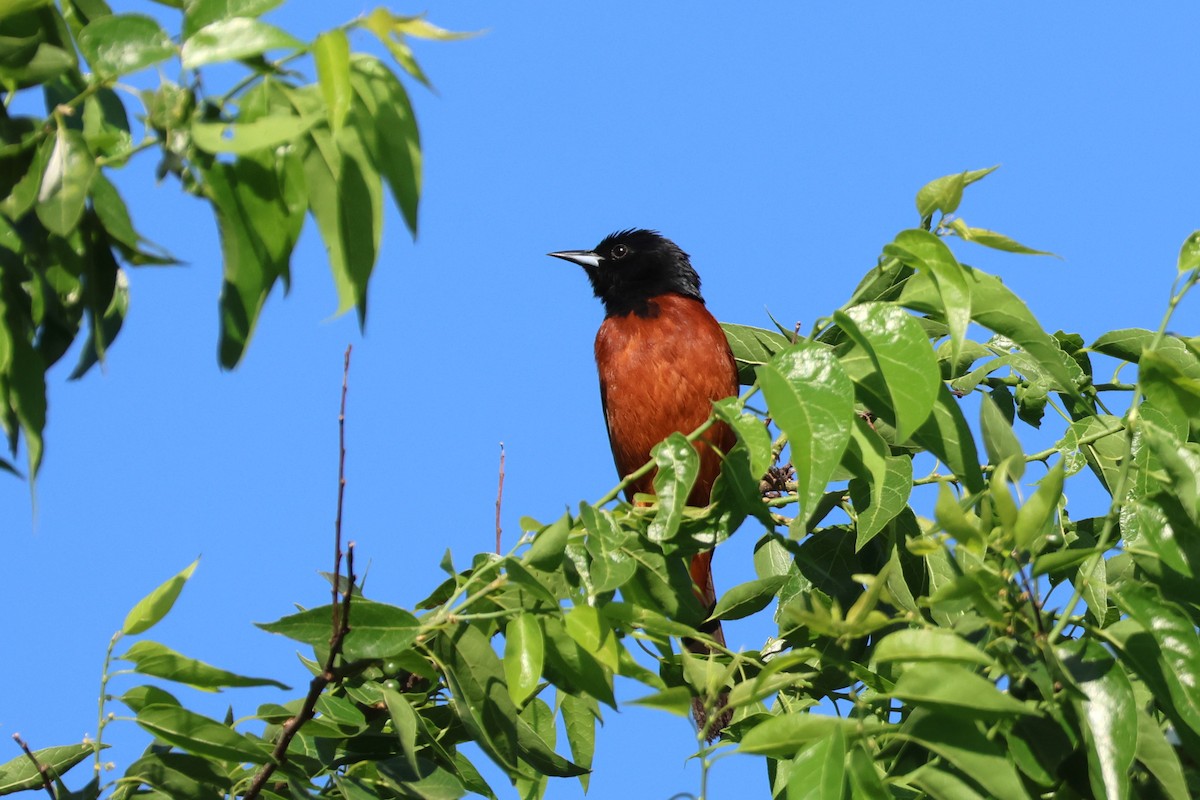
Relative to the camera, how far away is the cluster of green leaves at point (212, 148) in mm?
1422

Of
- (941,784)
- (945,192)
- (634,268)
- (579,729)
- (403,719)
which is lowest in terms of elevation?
(941,784)

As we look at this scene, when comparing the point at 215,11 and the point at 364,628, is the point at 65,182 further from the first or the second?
the point at 364,628

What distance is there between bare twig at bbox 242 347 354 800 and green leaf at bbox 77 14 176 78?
732mm

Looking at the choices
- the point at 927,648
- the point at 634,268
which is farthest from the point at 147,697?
the point at 634,268

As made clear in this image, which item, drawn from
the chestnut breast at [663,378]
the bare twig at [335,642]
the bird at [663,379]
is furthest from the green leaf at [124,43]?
the chestnut breast at [663,378]

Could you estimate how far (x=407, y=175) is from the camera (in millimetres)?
1451

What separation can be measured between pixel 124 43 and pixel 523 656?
0.98 m

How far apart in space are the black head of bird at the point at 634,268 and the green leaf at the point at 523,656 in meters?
3.87

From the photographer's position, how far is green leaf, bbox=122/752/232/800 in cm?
205

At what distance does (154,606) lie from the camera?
1.94m

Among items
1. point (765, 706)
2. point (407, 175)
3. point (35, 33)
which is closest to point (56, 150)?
point (35, 33)

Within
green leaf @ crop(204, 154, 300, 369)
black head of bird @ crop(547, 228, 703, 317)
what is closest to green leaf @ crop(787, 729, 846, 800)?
green leaf @ crop(204, 154, 300, 369)

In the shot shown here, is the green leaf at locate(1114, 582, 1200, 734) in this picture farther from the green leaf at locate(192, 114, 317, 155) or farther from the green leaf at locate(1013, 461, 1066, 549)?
the green leaf at locate(192, 114, 317, 155)

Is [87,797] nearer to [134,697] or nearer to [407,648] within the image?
[134,697]
